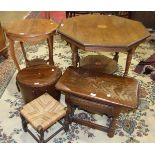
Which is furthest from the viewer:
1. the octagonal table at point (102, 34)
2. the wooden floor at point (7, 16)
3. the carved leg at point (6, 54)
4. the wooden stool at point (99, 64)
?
the wooden floor at point (7, 16)

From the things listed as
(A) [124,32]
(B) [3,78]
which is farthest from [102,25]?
(B) [3,78]

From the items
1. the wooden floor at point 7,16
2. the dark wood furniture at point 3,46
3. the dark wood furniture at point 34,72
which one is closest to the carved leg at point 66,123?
the dark wood furniture at point 34,72

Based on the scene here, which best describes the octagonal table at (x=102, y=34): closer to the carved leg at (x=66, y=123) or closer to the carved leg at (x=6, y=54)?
the carved leg at (x=66, y=123)

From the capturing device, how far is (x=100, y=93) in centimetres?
175

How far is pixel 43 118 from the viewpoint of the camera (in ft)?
5.67

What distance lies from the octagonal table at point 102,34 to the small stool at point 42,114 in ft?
1.94

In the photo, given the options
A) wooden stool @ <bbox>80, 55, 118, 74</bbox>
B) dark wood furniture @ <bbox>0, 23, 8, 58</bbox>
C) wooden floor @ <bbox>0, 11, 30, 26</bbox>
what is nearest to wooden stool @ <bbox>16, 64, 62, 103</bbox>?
wooden stool @ <bbox>80, 55, 118, 74</bbox>

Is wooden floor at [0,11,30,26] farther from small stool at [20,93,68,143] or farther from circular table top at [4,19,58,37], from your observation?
small stool at [20,93,68,143]

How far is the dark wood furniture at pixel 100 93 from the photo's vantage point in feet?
5.58

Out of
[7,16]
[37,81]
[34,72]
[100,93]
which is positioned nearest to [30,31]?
[34,72]

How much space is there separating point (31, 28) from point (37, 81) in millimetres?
613

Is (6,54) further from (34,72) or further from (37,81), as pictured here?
(37,81)

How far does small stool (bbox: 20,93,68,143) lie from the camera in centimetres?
168

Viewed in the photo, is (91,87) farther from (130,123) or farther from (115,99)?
(130,123)
